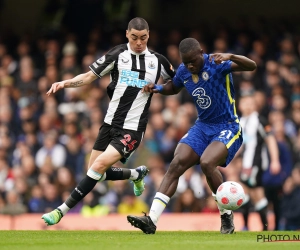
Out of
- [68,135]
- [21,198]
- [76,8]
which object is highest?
[76,8]

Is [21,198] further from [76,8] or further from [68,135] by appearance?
[76,8]

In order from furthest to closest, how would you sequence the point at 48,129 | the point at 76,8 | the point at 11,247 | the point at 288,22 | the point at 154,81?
the point at 76,8 < the point at 288,22 < the point at 48,129 < the point at 154,81 < the point at 11,247

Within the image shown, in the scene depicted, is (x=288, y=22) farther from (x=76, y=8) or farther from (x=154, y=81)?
(x=154, y=81)

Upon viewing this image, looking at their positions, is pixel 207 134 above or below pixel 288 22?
below

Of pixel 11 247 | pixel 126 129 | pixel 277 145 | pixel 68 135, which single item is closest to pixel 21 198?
pixel 68 135

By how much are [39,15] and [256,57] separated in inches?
272

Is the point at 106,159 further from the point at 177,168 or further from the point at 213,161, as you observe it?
the point at 213,161

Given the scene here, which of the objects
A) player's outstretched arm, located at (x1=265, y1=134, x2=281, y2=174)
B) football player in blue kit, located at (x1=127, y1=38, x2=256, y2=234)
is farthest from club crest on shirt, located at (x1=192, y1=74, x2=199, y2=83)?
player's outstretched arm, located at (x1=265, y1=134, x2=281, y2=174)

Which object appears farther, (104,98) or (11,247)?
(104,98)

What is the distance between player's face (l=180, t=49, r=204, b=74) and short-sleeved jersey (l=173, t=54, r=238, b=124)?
13 cm

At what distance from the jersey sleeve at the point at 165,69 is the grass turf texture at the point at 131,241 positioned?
2.10 metres

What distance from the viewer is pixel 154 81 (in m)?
11.1

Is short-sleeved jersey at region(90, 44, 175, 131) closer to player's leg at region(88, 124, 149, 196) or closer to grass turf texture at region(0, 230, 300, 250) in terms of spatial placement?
player's leg at region(88, 124, 149, 196)

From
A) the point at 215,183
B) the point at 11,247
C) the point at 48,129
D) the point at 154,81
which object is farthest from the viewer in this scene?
the point at 48,129
